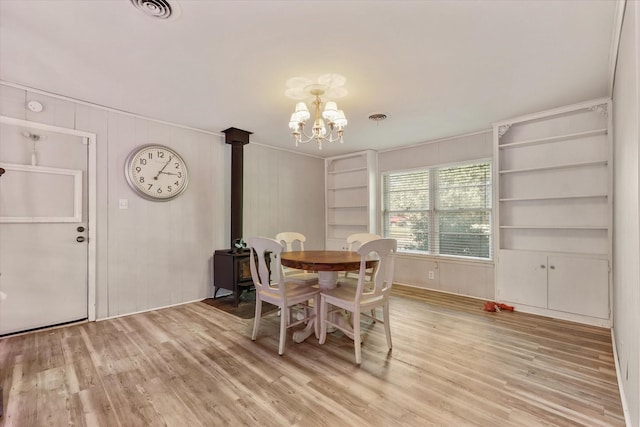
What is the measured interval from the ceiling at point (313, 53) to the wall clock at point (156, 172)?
489 mm

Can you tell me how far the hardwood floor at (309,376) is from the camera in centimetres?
168

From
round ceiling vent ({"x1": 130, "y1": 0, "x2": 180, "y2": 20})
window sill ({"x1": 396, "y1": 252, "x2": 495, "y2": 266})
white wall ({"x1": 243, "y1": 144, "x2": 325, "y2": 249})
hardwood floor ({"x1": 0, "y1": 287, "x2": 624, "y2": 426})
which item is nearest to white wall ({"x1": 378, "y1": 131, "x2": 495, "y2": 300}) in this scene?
window sill ({"x1": 396, "y1": 252, "x2": 495, "y2": 266})

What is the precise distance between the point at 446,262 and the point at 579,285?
1563mm

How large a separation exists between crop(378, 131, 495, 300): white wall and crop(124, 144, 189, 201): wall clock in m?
3.38

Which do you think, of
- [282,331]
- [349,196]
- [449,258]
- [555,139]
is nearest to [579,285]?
[449,258]

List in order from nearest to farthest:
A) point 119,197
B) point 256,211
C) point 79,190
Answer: point 79,190, point 119,197, point 256,211

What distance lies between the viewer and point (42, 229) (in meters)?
2.87

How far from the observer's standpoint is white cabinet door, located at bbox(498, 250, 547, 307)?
3387 mm

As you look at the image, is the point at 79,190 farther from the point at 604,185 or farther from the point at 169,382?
the point at 604,185

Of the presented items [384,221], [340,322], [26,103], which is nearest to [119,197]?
[26,103]

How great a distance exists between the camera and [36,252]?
112 inches

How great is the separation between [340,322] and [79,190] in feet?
9.88

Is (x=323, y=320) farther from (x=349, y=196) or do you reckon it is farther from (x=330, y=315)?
(x=349, y=196)

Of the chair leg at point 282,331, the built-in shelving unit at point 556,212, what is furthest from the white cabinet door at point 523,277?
the chair leg at point 282,331
